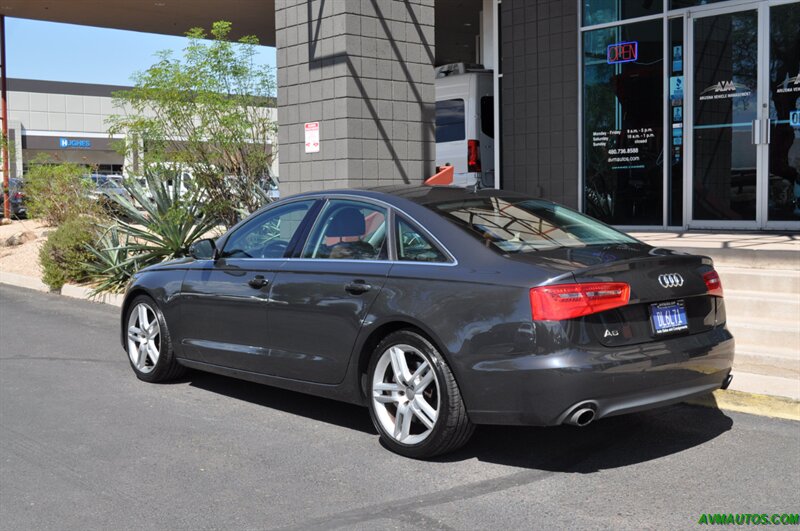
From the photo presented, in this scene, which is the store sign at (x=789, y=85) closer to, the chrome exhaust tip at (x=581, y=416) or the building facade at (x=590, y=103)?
the building facade at (x=590, y=103)

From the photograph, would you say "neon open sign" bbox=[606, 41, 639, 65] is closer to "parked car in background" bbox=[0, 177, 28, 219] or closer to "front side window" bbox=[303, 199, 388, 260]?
"front side window" bbox=[303, 199, 388, 260]

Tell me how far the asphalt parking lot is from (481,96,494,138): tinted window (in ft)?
31.9

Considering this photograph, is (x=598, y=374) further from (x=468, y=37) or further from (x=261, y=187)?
(x=468, y=37)

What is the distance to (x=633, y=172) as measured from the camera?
1319 centimetres

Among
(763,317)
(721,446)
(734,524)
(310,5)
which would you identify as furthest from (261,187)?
(734,524)

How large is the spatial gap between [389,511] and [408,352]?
3.57 ft

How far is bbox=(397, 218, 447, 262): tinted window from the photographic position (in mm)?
5211

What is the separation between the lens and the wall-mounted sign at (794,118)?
11094 mm

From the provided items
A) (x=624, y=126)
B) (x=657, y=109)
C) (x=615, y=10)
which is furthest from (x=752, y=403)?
(x=615, y=10)

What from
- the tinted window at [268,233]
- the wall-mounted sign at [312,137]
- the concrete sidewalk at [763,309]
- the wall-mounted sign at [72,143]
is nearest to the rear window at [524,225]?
the tinted window at [268,233]

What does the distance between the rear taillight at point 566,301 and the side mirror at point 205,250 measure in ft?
9.65

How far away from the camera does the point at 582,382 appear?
4547 millimetres

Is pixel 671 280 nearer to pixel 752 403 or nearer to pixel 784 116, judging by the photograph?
pixel 752 403

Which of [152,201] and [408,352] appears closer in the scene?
[408,352]
